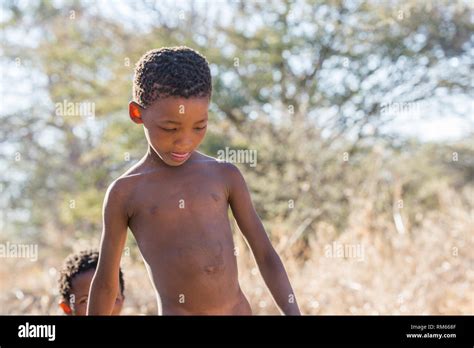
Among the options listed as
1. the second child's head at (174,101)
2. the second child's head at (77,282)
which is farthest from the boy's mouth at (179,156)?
the second child's head at (77,282)

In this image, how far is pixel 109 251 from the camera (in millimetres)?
2365

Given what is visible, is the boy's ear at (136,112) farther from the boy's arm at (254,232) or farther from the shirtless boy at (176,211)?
the boy's arm at (254,232)

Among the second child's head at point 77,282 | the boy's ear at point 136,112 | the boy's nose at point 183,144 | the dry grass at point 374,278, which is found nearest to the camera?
the boy's nose at point 183,144

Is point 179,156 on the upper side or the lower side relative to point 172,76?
lower

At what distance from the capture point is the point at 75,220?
13789 millimetres

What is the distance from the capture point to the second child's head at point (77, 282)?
3.29m

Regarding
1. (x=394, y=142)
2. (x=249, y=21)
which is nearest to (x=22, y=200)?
(x=249, y=21)

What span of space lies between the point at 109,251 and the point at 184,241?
0.23m

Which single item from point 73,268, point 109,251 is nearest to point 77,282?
point 73,268

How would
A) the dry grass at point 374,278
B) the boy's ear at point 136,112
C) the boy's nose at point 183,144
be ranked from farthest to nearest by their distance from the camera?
the dry grass at point 374,278, the boy's ear at point 136,112, the boy's nose at point 183,144

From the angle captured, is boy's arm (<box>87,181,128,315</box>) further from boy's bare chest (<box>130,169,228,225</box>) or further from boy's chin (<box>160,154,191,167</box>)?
boy's chin (<box>160,154,191,167</box>)

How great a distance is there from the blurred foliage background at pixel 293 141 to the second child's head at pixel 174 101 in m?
4.47

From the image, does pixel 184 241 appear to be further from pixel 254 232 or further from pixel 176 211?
pixel 254 232

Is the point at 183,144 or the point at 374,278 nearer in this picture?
the point at 183,144
